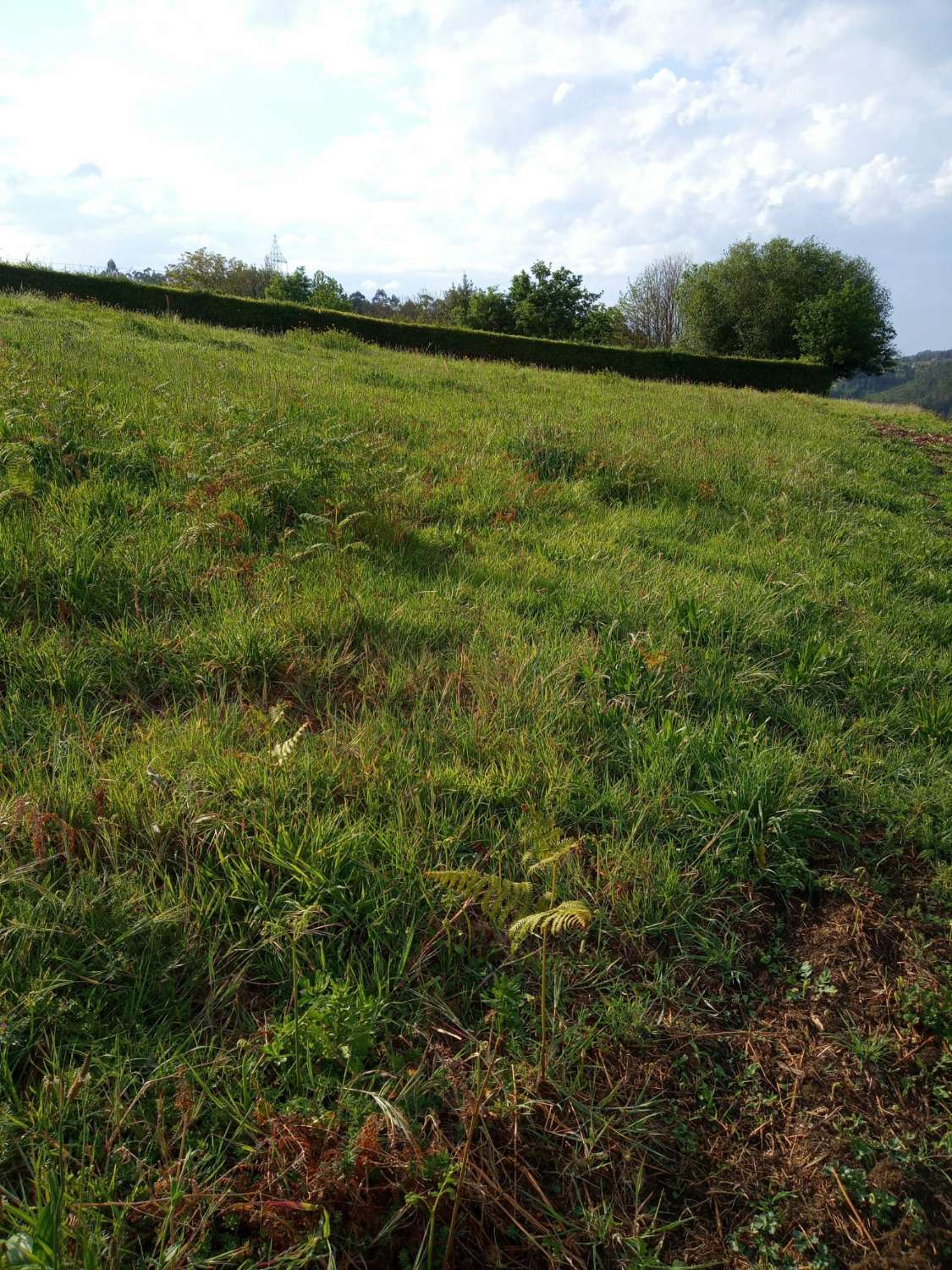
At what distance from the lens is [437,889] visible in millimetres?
2131

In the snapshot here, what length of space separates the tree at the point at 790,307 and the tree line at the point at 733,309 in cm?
6

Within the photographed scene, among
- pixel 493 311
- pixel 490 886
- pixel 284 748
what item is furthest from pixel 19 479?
pixel 493 311

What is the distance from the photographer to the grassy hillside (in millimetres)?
1472

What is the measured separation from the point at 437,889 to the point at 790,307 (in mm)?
52987

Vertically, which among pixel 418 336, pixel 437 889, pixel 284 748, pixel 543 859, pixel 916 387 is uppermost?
pixel 916 387

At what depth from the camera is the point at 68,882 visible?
79.7 inches

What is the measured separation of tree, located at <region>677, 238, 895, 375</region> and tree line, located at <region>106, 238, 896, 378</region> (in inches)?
2.3

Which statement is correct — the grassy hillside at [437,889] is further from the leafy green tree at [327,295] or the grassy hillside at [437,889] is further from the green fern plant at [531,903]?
the leafy green tree at [327,295]

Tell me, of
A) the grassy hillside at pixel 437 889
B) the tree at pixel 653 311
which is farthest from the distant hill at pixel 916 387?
the grassy hillside at pixel 437 889

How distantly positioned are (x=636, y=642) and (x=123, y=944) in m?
2.64

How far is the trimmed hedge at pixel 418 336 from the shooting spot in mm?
22500

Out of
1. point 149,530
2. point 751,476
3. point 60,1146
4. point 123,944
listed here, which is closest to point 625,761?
point 123,944

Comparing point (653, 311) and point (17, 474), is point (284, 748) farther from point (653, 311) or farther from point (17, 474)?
point (653, 311)

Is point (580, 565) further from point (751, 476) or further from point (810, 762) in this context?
point (751, 476)
